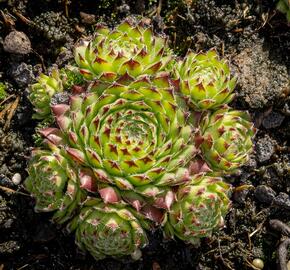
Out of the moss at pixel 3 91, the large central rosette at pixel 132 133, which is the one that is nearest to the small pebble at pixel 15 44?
the moss at pixel 3 91

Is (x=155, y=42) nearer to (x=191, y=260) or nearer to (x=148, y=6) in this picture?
(x=148, y=6)

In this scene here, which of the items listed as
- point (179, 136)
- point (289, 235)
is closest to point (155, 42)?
point (179, 136)

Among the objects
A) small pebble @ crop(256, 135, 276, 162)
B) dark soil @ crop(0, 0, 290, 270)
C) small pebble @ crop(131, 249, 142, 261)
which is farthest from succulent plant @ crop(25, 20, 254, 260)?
small pebble @ crop(256, 135, 276, 162)

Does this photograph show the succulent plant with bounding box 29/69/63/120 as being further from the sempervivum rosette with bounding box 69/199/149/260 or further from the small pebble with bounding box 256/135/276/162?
the small pebble with bounding box 256/135/276/162

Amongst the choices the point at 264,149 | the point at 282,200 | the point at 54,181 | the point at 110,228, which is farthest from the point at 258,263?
the point at 54,181

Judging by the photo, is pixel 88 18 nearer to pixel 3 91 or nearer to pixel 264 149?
pixel 3 91
